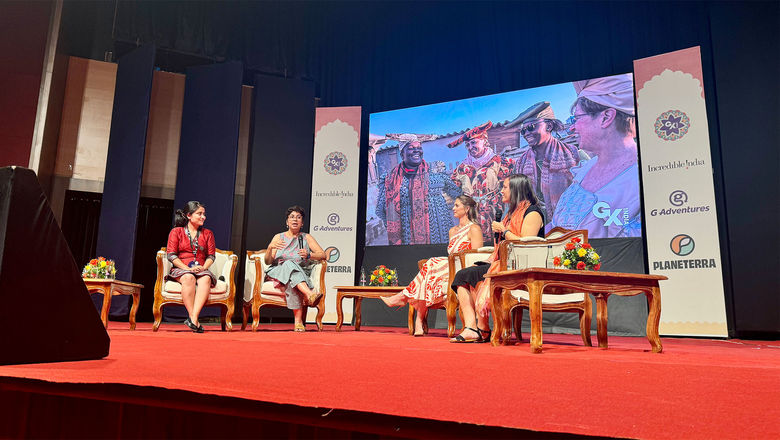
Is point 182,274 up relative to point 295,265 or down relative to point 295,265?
down

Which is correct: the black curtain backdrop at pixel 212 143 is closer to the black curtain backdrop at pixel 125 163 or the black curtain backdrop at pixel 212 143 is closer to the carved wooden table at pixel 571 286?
the black curtain backdrop at pixel 125 163

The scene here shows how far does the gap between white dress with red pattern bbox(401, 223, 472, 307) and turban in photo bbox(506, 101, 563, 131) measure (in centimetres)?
302

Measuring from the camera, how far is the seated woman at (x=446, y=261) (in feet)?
14.9

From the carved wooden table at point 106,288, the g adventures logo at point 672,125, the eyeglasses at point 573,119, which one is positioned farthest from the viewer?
the eyeglasses at point 573,119

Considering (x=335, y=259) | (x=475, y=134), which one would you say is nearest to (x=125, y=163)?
(x=335, y=259)

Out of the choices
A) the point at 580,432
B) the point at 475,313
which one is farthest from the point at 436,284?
the point at 580,432

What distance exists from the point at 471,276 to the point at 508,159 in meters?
3.45

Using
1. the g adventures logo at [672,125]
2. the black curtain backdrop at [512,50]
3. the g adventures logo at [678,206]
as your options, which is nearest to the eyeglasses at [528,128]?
the black curtain backdrop at [512,50]

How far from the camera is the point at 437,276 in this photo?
15.4 ft

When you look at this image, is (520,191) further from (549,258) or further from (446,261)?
(446,261)

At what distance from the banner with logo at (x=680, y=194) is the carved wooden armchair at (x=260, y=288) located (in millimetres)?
3791

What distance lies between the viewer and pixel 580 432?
2.98ft

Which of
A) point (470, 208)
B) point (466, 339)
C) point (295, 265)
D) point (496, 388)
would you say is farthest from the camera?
point (295, 265)

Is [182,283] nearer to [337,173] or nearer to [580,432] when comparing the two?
[337,173]
